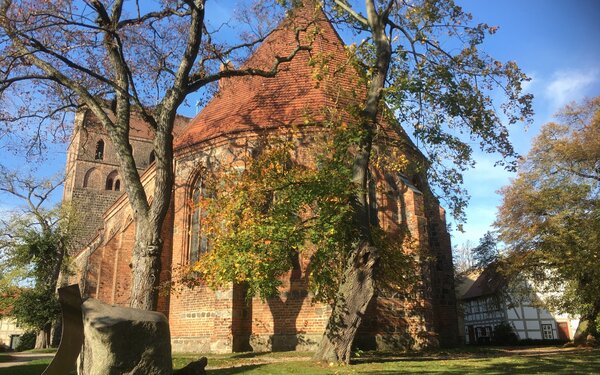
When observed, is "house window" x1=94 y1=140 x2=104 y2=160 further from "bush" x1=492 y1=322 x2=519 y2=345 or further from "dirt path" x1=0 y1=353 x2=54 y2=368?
"bush" x1=492 y1=322 x2=519 y2=345

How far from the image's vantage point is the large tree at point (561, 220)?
19.5 metres

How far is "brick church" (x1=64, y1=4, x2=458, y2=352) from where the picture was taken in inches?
568

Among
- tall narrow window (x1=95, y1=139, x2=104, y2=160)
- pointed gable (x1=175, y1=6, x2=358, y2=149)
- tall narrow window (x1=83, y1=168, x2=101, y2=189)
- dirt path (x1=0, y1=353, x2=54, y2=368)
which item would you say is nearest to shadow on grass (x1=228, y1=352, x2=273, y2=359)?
dirt path (x1=0, y1=353, x2=54, y2=368)

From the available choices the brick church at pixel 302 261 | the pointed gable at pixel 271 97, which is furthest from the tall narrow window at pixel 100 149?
the pointed gable at pixel 271 97

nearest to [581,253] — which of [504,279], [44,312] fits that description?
[504,279]

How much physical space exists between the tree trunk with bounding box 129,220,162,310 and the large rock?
2743 millimetres

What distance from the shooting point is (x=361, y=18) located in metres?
12.7

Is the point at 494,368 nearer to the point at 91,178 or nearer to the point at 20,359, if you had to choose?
the point at 20,359

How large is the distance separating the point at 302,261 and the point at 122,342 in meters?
9.35

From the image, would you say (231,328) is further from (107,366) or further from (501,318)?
(501,318)

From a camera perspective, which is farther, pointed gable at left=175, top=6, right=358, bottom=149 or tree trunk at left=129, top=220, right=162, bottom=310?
pointed gable at left=175, top=6, right=358, bottom=149

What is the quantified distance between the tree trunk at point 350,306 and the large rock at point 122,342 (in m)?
4.68

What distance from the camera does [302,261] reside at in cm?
1516

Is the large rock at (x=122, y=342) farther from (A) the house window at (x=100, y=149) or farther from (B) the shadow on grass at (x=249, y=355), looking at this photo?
(A) the house window at (x=100, y=149)
